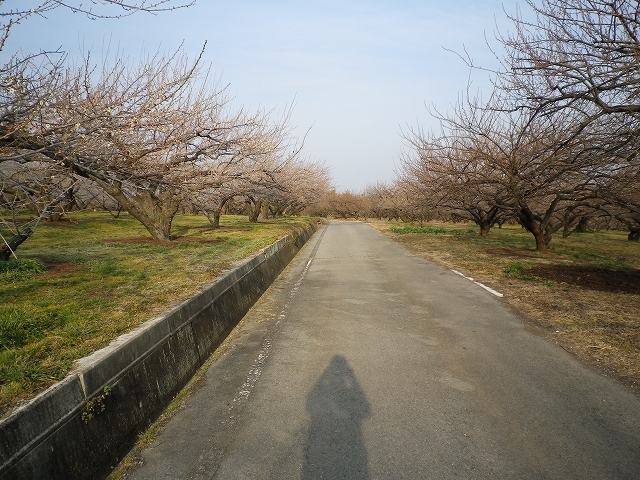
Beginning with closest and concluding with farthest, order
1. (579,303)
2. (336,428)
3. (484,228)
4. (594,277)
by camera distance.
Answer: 1. (336,428)
2. (579,303)
3. (594,277)
4. (484,228)

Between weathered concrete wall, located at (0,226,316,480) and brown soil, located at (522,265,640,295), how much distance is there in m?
8.58

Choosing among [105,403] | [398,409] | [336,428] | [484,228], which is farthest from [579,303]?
[484,228]

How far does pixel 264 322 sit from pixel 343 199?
93.4 m

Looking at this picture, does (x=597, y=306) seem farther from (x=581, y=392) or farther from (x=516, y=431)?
(x=516, y=431)

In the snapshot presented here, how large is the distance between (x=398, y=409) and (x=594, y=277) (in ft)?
30.1

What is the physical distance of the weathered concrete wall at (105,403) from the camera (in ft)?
8.04

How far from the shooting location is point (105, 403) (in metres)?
3.12

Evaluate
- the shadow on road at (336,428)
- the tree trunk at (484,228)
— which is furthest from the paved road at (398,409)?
the tree trunk at (484,228)

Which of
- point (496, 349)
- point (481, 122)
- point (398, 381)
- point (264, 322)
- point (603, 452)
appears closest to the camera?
point (603, 452)

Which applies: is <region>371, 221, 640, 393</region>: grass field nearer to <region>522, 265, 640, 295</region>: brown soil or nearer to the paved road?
<region>522, 265, 640, 295</region>: brown soil

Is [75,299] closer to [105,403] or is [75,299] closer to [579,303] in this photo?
[105,403]

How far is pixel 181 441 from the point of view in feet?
10.5

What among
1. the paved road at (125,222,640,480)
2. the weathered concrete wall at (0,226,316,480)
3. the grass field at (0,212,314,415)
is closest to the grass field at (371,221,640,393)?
the paved road at (125,222,640,480)

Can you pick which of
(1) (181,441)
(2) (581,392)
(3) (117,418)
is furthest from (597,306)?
(3) (117,418)
